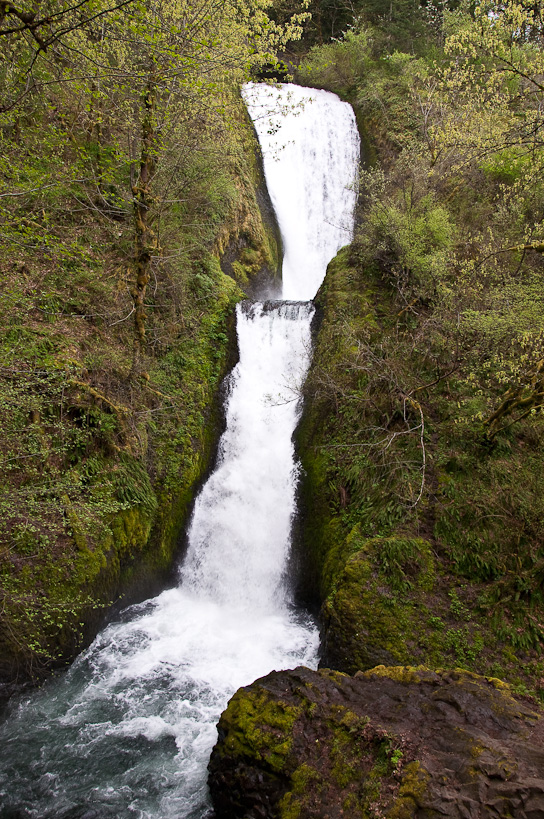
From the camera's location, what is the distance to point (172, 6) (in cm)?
819

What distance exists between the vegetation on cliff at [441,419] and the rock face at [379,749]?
143cm

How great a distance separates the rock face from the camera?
361 cm

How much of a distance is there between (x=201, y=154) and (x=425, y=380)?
7744 millimetres

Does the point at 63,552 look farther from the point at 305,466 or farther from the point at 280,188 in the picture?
the point at 280,188

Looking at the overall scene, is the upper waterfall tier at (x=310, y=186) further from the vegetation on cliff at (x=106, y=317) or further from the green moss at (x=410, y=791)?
the green moss at (x=410, y=791)

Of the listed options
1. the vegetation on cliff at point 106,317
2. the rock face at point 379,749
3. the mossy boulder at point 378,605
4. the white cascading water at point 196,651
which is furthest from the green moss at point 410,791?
the vegetation on cliff at point 106,317

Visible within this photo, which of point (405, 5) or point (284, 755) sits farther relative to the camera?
point (405, 5)

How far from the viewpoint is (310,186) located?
17.6 m

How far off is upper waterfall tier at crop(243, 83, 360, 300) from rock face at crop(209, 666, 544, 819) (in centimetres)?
1414

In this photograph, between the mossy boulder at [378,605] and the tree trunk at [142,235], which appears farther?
the tree trunk at [142,235]

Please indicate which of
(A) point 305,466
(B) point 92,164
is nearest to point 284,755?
(A) point 305,466

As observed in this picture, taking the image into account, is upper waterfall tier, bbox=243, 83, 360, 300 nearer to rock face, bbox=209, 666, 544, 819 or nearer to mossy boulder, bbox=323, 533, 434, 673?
mossy boulder, bbox=323, 533, 434, 673

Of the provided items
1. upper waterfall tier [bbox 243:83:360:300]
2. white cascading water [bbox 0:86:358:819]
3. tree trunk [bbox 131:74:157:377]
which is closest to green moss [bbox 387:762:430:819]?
white cascading water [bbox 0:86:358:819]

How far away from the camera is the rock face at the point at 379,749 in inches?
142
